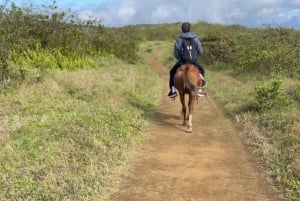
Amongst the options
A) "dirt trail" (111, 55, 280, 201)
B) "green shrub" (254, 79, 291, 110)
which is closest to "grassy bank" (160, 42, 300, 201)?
"green shrub" (254, 79, 291, 110)

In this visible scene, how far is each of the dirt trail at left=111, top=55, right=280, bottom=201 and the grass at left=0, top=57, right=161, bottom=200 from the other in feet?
0.93

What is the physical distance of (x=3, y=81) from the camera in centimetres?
1209

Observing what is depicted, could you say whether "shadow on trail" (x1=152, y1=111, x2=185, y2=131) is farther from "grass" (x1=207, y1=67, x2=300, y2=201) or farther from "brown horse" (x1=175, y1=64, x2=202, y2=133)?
"grass" (x1=207, y1=67, x2=300, y2=201)

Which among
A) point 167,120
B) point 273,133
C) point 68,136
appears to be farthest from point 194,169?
point 167,120

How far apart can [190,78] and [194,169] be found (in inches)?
118

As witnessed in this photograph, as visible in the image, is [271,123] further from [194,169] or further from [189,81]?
[194,169]

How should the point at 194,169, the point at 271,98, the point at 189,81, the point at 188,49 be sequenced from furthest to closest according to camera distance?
the point at 271,98, the point at 188,49, the point at 189,81, the point at 194,169

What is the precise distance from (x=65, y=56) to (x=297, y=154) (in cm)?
1162

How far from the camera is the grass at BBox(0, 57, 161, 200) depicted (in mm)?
6059

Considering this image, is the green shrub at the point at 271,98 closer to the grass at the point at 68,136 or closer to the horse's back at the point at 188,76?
the horse's back at the point at 188,76

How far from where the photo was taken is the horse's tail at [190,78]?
9693 mm

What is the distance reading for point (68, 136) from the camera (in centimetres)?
786

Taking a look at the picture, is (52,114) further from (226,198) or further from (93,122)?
(226,198)

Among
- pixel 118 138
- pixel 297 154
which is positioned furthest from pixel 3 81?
pixel 297 154
